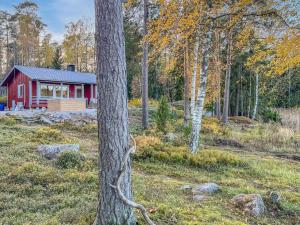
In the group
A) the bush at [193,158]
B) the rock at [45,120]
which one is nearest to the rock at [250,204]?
the bush at [193,158]

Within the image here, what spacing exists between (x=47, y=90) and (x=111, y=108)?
18753 millimetres

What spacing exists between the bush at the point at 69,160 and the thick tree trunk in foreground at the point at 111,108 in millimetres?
3117

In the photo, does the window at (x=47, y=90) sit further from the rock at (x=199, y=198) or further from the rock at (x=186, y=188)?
the rock at (x=199, y=198)

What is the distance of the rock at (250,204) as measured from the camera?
3.84 meters

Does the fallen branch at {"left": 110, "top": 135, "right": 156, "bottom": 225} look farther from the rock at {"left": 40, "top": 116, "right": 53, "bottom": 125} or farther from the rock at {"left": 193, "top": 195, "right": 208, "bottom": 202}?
the rock at {"left": 40, "top": 116, "right": 53, "bottom": 125}

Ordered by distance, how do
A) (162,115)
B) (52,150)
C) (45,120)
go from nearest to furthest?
(52,150) → (162,115) → (45,120)

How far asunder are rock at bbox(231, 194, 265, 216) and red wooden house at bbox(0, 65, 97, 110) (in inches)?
680

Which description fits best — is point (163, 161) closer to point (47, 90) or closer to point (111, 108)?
point (111, 108)

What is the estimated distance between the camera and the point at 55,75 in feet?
66.8

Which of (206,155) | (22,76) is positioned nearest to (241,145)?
(206,155)

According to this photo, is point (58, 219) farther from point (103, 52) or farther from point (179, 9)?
point (179, 9)

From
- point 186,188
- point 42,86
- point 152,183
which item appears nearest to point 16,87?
point 42,86

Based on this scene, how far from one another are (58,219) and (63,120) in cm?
1083

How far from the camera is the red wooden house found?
19.3 meters
